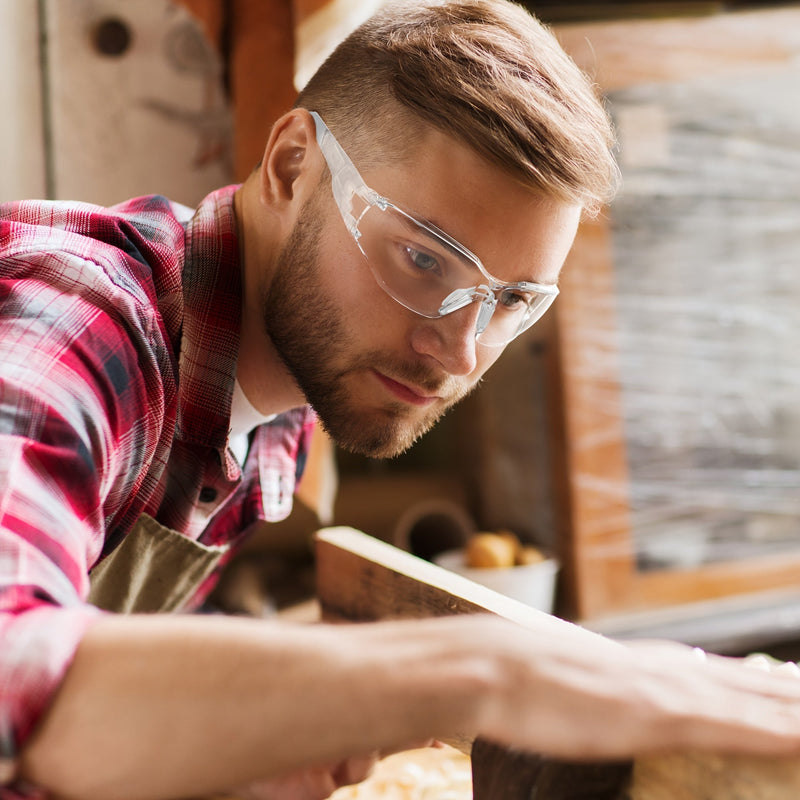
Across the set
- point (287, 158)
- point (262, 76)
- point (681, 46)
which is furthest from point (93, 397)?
point (681, 46)

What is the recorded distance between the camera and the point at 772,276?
7.74ft

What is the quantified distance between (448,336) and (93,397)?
45cm

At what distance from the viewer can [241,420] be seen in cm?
120

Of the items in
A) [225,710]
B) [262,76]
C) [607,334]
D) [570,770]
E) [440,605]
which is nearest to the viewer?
[225,710]

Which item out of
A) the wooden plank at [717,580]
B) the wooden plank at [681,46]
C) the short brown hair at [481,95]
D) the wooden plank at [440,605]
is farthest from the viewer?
the wooden plank at [717,580]

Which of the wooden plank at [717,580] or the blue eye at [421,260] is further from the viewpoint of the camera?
the wooden plank at [717,580]

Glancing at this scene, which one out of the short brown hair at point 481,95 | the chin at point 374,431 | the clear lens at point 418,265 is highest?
the short brown hair at point 481,95

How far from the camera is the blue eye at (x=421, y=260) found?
3.11 ft

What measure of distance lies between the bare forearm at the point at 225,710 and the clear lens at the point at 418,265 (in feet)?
1.74

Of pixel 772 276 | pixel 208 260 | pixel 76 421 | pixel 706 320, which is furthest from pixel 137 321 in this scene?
pixel 772 276

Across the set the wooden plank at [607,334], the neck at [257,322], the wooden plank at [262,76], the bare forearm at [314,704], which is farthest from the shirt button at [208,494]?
the wooden plank at [607,334]

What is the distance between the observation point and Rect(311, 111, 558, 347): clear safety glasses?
0.94m

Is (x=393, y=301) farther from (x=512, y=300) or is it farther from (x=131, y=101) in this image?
(x=131, y=101)

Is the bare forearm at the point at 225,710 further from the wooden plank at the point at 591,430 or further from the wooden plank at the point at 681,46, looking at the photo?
the wooden plank at the point at 681,46
